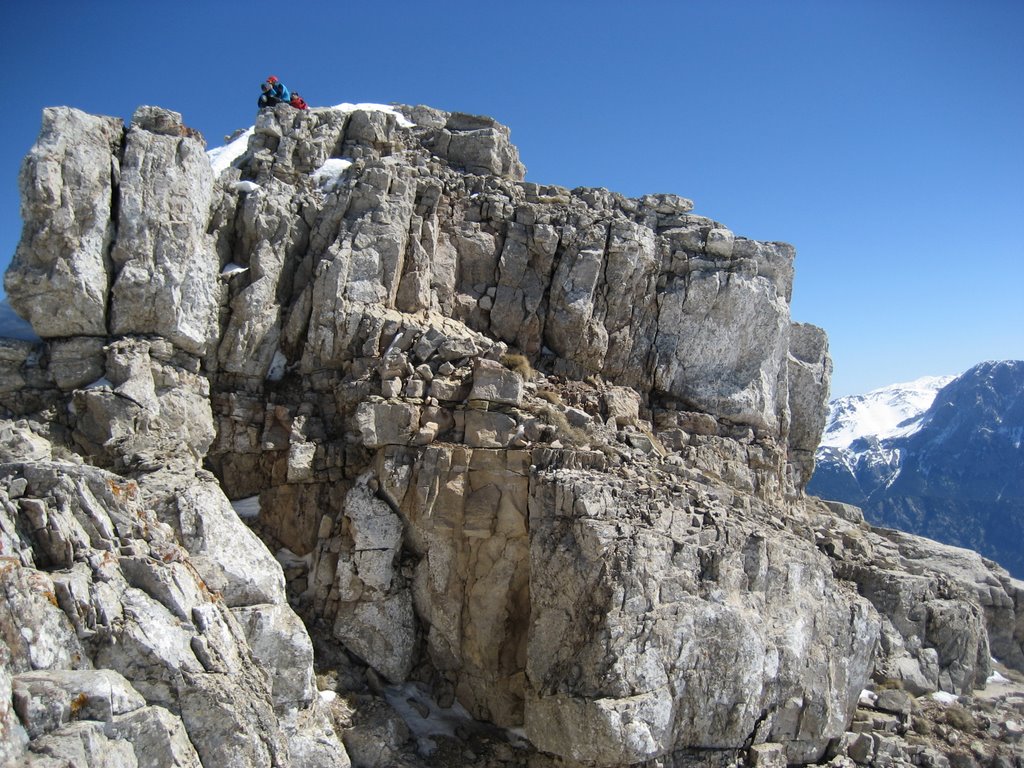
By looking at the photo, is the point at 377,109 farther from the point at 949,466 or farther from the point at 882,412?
the point at 882,412

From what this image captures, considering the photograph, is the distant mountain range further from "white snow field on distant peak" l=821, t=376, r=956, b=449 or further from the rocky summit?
the rocky summit

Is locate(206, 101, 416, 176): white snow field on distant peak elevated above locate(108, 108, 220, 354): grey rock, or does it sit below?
above

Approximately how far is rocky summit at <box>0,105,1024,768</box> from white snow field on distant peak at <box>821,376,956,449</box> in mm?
84758

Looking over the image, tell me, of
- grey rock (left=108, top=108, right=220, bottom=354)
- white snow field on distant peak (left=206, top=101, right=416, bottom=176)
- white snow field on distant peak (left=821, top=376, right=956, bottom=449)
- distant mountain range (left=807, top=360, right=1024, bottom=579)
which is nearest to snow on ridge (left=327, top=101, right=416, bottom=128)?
white snow field on distant peak (left=206, top=101, right=416, bottom=176)

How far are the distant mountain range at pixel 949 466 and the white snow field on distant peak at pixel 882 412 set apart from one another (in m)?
0.27

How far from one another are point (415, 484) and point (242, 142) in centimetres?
1602

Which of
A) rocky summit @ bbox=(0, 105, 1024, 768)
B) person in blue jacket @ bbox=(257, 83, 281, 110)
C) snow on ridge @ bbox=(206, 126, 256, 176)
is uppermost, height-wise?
person in blue jacket @ bbox=(257, 83, 281, 110)

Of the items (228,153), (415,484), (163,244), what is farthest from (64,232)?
(415,484)

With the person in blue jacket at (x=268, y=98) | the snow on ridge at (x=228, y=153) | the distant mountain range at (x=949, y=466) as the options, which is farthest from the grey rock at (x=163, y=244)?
the distant mountain range at (x=949, y=466)

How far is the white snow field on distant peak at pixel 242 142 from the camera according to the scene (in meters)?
29.8

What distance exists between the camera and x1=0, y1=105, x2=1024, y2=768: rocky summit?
2109 centimetres

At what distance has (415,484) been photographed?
2484 cm

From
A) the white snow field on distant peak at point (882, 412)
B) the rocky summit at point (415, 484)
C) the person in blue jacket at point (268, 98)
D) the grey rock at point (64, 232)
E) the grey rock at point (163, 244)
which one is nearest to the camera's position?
the rocky summit at point (415, 484)

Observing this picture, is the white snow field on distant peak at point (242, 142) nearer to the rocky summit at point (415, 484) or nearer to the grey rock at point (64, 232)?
the rocky summit at point (415, 484)
